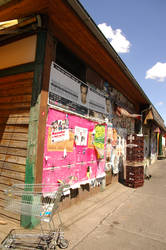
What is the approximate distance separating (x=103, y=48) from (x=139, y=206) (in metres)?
4.65

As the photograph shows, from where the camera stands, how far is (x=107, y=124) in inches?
269

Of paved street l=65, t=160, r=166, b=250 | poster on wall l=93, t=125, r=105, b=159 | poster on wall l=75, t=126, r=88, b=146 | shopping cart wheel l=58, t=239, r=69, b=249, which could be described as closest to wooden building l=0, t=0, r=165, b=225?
shopping cart wheel l=58, t=239, r=69, b=249

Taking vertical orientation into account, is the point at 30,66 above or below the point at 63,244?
above

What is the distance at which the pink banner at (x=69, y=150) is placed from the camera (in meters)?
3.90

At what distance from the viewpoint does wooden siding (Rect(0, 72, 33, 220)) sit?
12.2 feet

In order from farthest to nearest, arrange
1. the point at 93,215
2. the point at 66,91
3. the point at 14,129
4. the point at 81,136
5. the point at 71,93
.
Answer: the point at 81,136
the point at 71,93
the point at 66,91
the point at 93,215
the point at 14,129

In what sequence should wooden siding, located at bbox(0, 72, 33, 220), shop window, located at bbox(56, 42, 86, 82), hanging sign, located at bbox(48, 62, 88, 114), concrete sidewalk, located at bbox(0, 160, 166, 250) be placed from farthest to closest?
shop window, located at bbox(56, 42, 86, 82), hanging sign, located at bbox(48, 62, 88, 114), wooden siding, located at bbox(0, 72, 33, 220), concrete sidewalk, located at bbox(0, 160, 166, 250)

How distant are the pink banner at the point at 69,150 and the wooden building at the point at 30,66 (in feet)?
0.83

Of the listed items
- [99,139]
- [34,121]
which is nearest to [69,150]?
[34,121]

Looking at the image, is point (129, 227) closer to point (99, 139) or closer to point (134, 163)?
point (99, 139)

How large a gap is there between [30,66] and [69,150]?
224 centimetres

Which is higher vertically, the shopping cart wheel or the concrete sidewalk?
the shopping cart wheel

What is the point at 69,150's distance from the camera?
4570 millimetres

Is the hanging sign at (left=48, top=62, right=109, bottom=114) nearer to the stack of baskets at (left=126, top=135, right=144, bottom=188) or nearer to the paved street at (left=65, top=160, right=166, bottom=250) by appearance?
the stack of baskets at (left=126, top=135, right=144, bottom=188)
